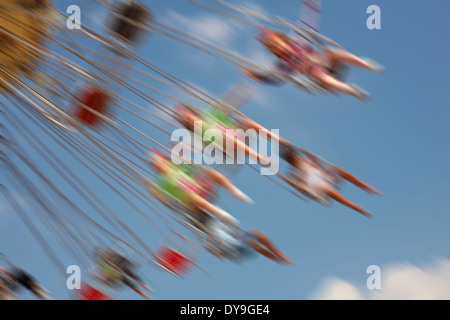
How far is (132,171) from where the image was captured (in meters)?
1.63

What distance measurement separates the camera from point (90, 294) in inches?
87.6

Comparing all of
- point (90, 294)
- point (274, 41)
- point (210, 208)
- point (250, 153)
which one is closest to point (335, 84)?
point (274, 41)

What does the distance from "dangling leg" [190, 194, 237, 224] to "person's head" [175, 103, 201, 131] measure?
249mm

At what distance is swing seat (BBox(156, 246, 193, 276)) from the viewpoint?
6.72 feet

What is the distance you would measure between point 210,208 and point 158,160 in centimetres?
30

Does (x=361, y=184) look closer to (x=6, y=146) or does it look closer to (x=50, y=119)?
(x=50, y=119)

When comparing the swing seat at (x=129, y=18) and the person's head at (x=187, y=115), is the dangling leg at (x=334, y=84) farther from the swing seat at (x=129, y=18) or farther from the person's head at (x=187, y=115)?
the swing seat at (x=129, y=18)

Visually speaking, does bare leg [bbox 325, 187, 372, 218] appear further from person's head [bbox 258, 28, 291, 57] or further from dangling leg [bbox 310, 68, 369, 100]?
person's head [bbox 258, 28, 291, 57]

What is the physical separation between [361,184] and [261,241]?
0.38 meters

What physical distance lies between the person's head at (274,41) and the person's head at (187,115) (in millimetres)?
554

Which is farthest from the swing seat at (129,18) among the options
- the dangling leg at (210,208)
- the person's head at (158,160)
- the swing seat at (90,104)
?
the dangling leg at (210,208)

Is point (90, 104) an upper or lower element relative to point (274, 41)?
lower

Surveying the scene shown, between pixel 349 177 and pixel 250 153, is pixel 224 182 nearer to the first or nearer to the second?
pixel 250 153
